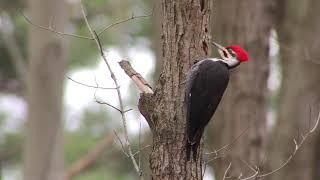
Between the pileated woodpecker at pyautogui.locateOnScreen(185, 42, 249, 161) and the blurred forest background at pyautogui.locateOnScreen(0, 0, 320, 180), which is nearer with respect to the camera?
the pileated woodpecker at pyautogui.locateOnScreen(185, 42, 249, 161)

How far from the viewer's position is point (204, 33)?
13.1 ft

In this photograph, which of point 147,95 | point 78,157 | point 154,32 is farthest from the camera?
point 78,157

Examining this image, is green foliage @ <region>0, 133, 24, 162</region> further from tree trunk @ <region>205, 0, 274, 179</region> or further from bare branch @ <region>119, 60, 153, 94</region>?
bare branch @ <region>119, 60, 153, 94</region>

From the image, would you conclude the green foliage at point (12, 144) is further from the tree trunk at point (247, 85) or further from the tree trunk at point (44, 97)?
the tree trunk at point (247, 85)

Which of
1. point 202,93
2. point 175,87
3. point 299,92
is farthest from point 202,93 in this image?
point 299,92

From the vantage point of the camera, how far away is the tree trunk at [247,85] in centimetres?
688

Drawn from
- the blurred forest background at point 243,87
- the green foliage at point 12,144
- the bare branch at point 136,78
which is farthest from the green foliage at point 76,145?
the bare branch at point 136,78

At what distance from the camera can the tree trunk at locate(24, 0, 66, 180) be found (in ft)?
21.3

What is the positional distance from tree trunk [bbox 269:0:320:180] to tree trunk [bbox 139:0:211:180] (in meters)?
3.46

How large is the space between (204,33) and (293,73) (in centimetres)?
378

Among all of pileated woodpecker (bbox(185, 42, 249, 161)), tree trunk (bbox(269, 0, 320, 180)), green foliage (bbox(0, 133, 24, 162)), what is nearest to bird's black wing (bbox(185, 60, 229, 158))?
pileated woodpecker (bbox(185, 42, 249, 161))

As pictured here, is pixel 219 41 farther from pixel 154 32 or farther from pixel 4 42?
pixel 4 42

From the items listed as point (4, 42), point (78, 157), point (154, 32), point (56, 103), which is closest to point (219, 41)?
point (154, 32)

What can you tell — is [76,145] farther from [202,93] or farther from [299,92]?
[202,93]
